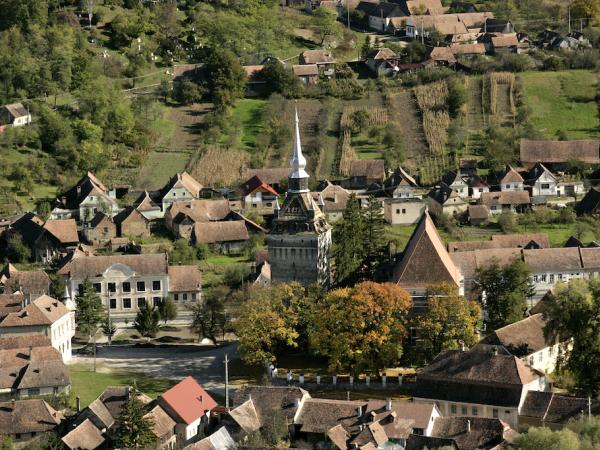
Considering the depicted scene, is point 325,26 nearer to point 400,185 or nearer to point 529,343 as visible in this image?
point 400,185

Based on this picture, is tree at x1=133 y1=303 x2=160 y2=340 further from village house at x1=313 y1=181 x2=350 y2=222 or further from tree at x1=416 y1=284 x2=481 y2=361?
village house at x1=313 y1=181 x2=350 y2=222

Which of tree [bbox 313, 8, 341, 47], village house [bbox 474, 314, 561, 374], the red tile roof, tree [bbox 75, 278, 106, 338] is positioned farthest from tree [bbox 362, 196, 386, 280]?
tree [bbox 313, 8, 341, 47]

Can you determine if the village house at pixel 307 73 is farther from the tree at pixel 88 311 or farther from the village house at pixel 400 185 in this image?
the tree at pixel 88 311

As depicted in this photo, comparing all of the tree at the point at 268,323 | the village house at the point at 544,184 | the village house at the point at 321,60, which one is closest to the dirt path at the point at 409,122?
the village house at the point at 321,60

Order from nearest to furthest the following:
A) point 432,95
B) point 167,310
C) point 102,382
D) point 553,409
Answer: point 553,409 → point 102,382 → point 167,310 → point 432,95

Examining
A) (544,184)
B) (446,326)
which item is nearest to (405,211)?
(544,184)

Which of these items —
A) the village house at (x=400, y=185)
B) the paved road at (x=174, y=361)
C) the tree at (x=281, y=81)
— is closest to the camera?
the paved road at (x=174, y=361)
